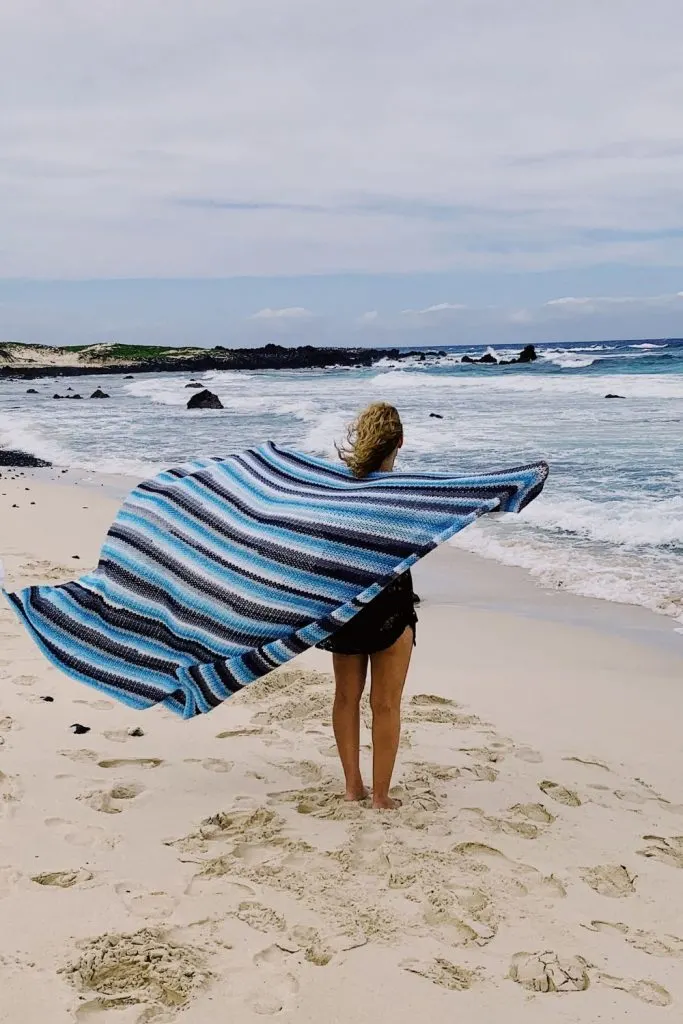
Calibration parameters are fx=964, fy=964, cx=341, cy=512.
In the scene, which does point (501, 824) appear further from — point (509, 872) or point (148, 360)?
point (148, 360)

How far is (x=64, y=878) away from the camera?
2930mm

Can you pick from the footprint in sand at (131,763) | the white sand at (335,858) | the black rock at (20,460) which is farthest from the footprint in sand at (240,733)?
the black rock at (20,460)

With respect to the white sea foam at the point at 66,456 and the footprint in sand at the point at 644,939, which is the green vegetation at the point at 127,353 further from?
the footprint in sand at the point at 644,939

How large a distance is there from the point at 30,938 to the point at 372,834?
3.93ft

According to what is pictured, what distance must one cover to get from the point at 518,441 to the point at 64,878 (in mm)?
13875

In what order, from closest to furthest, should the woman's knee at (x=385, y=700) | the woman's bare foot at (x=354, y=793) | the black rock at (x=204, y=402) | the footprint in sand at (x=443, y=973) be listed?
the footprint in sand at (x=443, y=973)
the woman's knee at (x=385, y=700)
the woman's bare foot at (x=354, y=793)
the black rock at (x=204, y=402)

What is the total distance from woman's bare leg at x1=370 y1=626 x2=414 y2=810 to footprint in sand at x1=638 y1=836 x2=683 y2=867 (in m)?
0.89

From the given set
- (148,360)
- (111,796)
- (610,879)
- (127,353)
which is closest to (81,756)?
(111,796)

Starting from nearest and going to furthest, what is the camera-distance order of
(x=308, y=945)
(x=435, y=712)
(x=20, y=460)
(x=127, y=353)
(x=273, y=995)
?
(x=273, y=995) < (x=308, y=945) < (x=435, y=712) < (x=20, y=460) < (x=127, y=353)

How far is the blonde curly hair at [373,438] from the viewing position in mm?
3332

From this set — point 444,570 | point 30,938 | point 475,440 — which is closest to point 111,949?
point 30,938

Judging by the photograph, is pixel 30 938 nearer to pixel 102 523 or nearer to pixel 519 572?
pixel 519 572

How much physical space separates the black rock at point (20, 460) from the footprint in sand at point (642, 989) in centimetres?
1255

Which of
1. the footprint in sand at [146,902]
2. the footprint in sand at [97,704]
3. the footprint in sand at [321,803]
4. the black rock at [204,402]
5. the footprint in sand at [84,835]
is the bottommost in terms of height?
the footprint in sand at [321,803]
